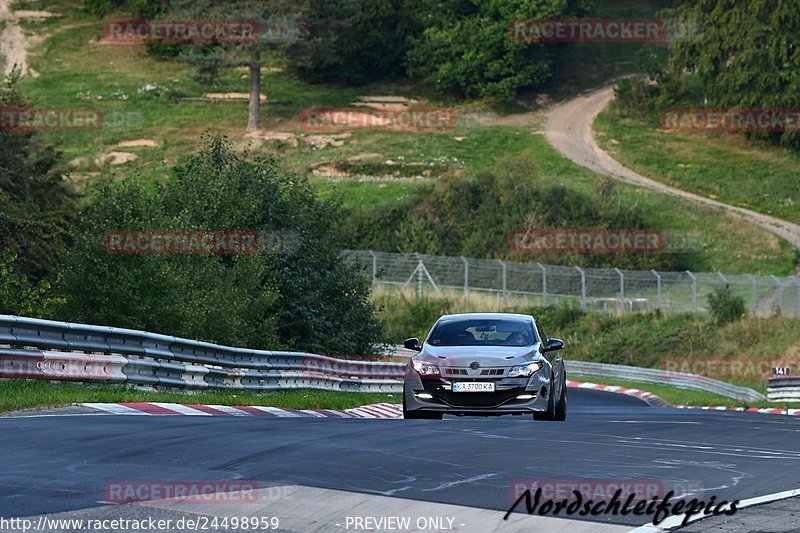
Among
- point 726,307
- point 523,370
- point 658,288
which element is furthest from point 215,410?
point 658,288

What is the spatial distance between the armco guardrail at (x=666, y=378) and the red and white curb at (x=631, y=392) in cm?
117

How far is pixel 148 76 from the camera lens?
109m

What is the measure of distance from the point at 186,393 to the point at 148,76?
301ft

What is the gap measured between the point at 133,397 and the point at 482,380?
4725 millimetres

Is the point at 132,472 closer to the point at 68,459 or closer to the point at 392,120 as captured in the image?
the point at 68,459

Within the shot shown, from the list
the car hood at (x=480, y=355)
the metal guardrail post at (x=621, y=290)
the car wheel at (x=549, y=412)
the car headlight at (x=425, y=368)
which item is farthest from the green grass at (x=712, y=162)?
the car headlight at (x=425, y=368)

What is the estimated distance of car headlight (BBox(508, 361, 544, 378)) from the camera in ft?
57.8

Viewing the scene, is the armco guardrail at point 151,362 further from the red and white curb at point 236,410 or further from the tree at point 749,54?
the tree at point 749,54

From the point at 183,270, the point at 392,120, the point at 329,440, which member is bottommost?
the point at 392,120

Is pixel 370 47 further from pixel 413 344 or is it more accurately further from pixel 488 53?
pixel 413 344

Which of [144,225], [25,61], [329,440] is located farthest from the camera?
[25,61]

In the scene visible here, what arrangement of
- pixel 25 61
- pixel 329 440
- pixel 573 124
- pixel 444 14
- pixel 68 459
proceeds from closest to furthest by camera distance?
pixel 68 459, pixel 329 440, pixel 573 124, pixel 444 14, pixel 25 61

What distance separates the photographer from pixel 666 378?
43.1 m

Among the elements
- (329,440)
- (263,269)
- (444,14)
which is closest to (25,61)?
(444,14)
